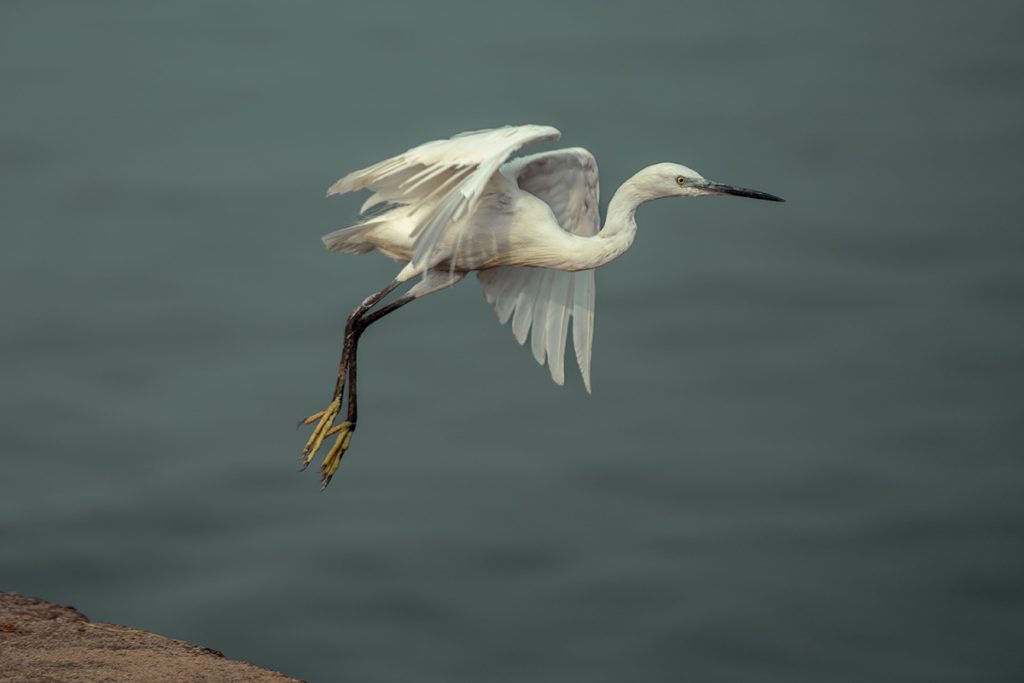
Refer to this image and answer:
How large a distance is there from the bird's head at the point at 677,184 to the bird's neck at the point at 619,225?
1.9 inches

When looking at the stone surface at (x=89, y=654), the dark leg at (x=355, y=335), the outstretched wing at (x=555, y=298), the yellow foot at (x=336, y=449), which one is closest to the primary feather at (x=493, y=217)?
the outstretched wing at (x=555, y=298)

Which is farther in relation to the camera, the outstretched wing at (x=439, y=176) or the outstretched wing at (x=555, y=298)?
the outstretched wing at (x=555, y=298)

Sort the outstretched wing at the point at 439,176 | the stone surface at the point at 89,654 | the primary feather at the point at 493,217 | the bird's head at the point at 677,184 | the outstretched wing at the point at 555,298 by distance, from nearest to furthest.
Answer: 1. the outstretched wing at the point at 439,176
2. the stone surface at the point at 89,654
3. the primary feather at the point at 493,217
4. the bird's head at the point at 677,184
5. the outstretched wing at the point at 555,298

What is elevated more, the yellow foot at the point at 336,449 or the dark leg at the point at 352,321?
the dark leg at the point at 352,321

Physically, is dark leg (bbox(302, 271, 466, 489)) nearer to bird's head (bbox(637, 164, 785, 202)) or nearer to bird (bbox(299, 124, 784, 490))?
bird (bbox(299, 124, 784, 490))

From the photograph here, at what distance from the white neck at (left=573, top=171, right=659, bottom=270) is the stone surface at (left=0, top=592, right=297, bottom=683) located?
2.56 metres

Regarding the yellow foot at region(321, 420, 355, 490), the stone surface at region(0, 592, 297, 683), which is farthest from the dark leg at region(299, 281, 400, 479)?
the stone surface at region(0, 592, 297, 683)

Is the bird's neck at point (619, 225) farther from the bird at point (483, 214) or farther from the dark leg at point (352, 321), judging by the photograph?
the dark leg at point (352, 321)

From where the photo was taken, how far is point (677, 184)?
7898 mm

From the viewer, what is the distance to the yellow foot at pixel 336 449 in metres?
7.94

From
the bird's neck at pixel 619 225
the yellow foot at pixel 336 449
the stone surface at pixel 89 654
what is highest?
the bird's neck at pixel 619 225

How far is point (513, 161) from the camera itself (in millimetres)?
8133

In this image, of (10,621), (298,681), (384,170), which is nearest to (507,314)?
(384,170)

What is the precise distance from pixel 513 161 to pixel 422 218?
1.96 feet
